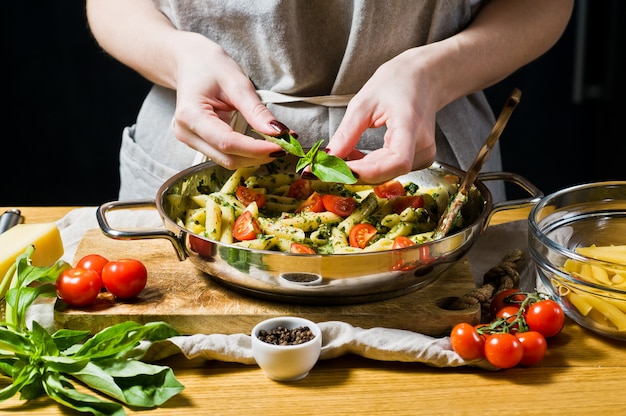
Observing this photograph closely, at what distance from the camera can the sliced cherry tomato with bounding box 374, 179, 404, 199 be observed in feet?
5.97

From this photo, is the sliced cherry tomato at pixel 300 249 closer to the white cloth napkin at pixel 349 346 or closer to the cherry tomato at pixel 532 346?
the white cloth napkin at pixel 349 346

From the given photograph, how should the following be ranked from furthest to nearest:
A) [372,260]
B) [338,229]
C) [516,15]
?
[516,15] → [338,229] → [372,260]

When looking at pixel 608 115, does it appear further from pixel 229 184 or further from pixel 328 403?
pixel 328 403

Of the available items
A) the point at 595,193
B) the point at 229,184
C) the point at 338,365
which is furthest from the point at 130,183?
the point at 595,193

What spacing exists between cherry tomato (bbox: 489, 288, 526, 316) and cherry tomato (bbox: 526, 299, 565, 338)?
0.18ft

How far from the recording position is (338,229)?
5.48ft

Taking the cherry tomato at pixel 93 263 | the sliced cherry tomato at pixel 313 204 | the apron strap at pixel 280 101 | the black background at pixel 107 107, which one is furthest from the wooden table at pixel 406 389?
the black background at pixel 107 107

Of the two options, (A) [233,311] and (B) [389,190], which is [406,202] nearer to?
(B) [389,190]

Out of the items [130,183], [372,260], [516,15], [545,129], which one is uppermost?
[516,15]

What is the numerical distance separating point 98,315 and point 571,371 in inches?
31.9

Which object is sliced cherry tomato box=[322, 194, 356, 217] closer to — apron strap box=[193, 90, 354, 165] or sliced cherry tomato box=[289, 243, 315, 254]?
sliced cherry tomato box=[289, 243, 315, 254]

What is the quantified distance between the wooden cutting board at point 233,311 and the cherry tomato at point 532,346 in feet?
0.43

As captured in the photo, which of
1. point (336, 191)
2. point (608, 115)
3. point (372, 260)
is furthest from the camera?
point (608, 115)

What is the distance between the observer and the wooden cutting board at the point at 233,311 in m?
1.51
